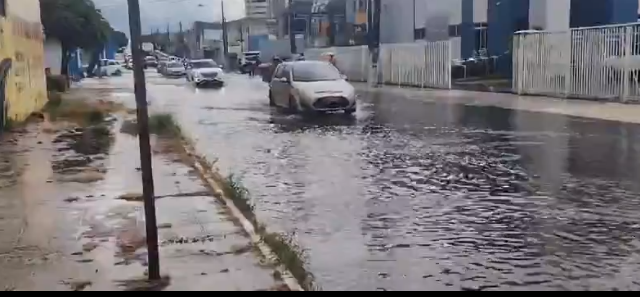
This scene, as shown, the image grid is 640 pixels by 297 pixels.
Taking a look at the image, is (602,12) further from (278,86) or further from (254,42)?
(254,42)

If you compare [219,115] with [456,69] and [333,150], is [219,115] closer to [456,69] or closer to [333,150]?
[333,150]

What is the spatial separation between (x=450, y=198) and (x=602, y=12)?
89.4ft

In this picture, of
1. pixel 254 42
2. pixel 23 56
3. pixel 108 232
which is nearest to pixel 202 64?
pixel 23 56

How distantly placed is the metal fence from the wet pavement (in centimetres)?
467

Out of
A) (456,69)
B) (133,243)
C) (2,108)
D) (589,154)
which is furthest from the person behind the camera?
(456,69)

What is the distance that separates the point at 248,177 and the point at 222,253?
434 cm

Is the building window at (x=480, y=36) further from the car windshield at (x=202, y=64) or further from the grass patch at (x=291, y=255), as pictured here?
the grass patch at (x=291, y=255)

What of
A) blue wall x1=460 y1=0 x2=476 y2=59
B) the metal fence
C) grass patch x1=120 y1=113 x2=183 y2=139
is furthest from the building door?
blue wall x1=460 y1=0 x2=476 y2=59

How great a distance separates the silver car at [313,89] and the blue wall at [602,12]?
1561 centimetres

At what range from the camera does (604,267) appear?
6.39m

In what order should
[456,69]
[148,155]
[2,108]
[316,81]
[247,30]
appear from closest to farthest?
[148,155] → [2,108] → [316,81] → [456,69] → [247,30]

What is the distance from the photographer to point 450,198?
9.30 m

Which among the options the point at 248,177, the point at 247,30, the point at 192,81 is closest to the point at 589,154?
the point at 248,177

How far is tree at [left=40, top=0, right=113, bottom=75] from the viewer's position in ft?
131
